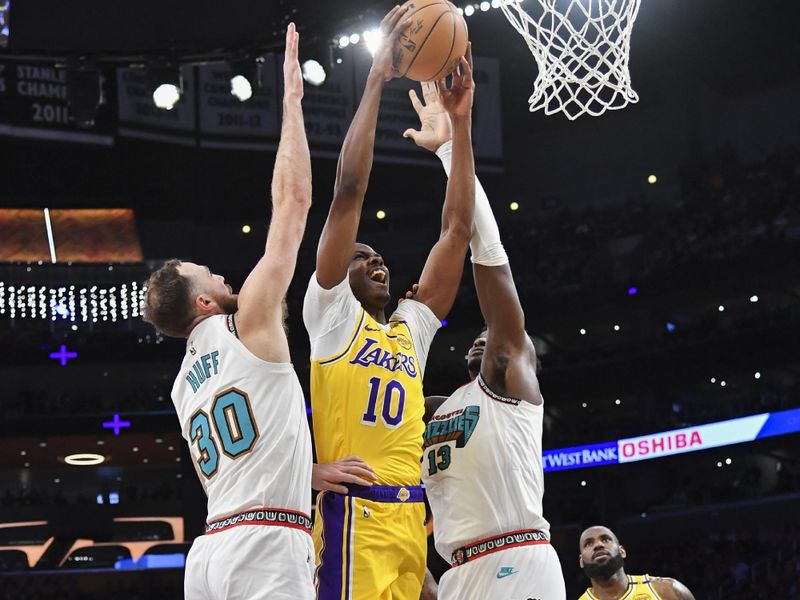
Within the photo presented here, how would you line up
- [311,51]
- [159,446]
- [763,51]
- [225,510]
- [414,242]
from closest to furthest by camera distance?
[225,510], [311,51], [763,51], [159,446], [414,242]

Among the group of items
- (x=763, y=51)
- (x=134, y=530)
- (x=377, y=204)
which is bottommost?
(x=134, y=530)

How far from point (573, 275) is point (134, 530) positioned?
1221cm

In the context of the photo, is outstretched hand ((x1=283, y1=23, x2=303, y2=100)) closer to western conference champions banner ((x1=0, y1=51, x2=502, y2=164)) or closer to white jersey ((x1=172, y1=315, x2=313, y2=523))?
white jersey ((x1=172, y1=315, x2=313, y2=523))

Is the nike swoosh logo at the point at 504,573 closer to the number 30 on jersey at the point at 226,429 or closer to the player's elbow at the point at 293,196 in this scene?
the number 30 on jersey at the point at 226,429

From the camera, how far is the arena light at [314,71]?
1225cm

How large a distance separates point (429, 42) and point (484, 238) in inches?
39.3

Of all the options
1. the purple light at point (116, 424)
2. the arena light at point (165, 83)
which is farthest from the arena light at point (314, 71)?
the purple light at point (116, 424)

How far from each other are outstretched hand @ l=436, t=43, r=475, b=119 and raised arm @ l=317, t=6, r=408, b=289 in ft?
1.88

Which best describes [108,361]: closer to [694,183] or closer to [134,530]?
[134,530]

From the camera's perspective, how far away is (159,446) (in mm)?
26266

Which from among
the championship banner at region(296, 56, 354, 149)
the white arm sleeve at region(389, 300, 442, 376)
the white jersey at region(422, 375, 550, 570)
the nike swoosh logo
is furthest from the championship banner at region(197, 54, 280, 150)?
Answer: the nike swoosh logo

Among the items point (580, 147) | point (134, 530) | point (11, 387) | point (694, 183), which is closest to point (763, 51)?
point (694, 183)

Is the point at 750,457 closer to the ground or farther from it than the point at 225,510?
closer to the ground

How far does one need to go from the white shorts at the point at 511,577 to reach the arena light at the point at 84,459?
23561 millimetres
